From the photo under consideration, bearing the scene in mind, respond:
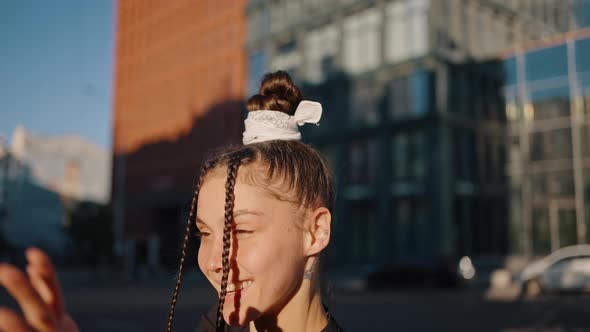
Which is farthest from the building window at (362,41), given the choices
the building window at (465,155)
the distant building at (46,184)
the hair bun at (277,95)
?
the hair bun at (277,95)

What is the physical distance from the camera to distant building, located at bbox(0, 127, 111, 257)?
4.09 meters

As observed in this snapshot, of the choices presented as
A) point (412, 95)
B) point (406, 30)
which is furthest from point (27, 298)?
point (406, 30)

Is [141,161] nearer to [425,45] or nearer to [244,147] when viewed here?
[425,45]

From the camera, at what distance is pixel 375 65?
105 ft

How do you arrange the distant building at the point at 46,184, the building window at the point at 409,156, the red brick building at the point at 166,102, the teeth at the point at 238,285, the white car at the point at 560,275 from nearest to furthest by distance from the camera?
1. the teeth at the point at 238,285
2. the distant building at the point at 46,184
3. the white car at the point at 560,275
4. the building window at the point at 409,156
5. the red brick building at the point at 166,102

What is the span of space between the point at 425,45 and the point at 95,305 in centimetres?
2077

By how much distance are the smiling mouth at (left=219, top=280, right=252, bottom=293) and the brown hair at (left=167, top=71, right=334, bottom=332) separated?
5cm

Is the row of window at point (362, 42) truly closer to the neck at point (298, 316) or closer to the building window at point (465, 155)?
the building window at point (465, 155)

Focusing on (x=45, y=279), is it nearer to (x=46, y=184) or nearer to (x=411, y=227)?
(x=46, y=184)

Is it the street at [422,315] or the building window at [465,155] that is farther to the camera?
the building window at [465,155]

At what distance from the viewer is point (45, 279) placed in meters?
0.79

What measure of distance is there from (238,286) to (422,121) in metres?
28.5

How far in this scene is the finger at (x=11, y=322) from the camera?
72cm

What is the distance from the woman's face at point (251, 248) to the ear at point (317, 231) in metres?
0.07
